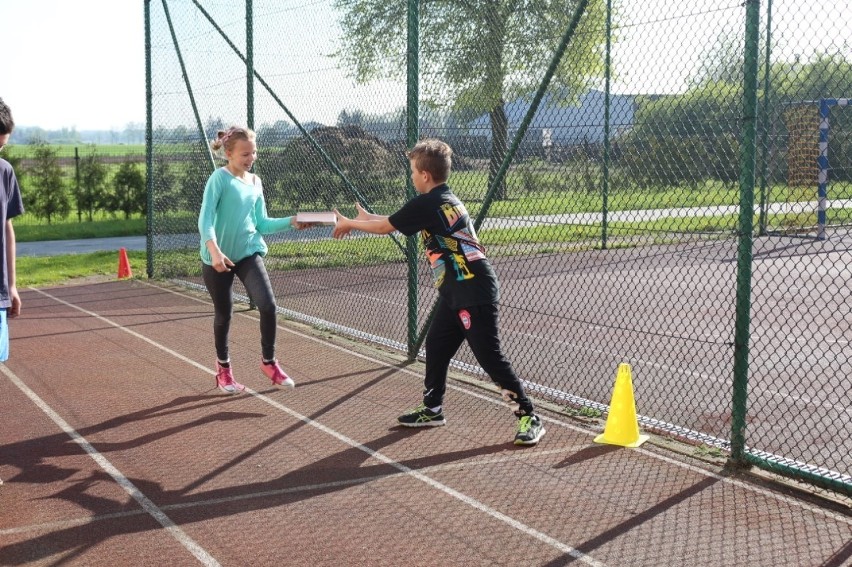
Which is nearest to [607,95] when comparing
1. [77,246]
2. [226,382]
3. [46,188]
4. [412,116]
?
[412,116]

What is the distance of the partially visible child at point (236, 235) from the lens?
281 inches

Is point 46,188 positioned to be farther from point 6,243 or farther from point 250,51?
point 6,243

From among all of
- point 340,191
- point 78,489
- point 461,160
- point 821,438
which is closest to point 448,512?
point 78,489

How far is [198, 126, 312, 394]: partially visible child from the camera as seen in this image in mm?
7129

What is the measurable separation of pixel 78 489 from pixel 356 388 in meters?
2.79

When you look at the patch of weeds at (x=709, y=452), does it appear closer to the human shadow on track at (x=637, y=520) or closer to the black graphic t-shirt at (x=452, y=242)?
the human shadow on track at (x=637, y=520)

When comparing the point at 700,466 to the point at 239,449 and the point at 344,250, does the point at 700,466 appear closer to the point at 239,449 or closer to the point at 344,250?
the point at 239,449

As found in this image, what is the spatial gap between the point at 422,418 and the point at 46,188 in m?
22.1

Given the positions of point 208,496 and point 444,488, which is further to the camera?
point 444,488

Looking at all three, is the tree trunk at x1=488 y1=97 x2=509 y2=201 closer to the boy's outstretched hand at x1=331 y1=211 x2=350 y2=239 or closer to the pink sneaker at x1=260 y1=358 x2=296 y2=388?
the boy's outstretched hand at x1=331 y1=211 x2=350 y2=239

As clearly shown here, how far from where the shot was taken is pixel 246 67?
11.3 metres

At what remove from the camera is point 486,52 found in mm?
8844

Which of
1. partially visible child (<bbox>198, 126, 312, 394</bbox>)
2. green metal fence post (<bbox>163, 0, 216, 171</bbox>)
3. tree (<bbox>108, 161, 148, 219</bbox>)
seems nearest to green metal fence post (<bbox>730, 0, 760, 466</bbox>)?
partially visible child (<bbox>198, 126, 312, 394</bbox>)

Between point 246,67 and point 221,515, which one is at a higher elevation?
point 246,67
